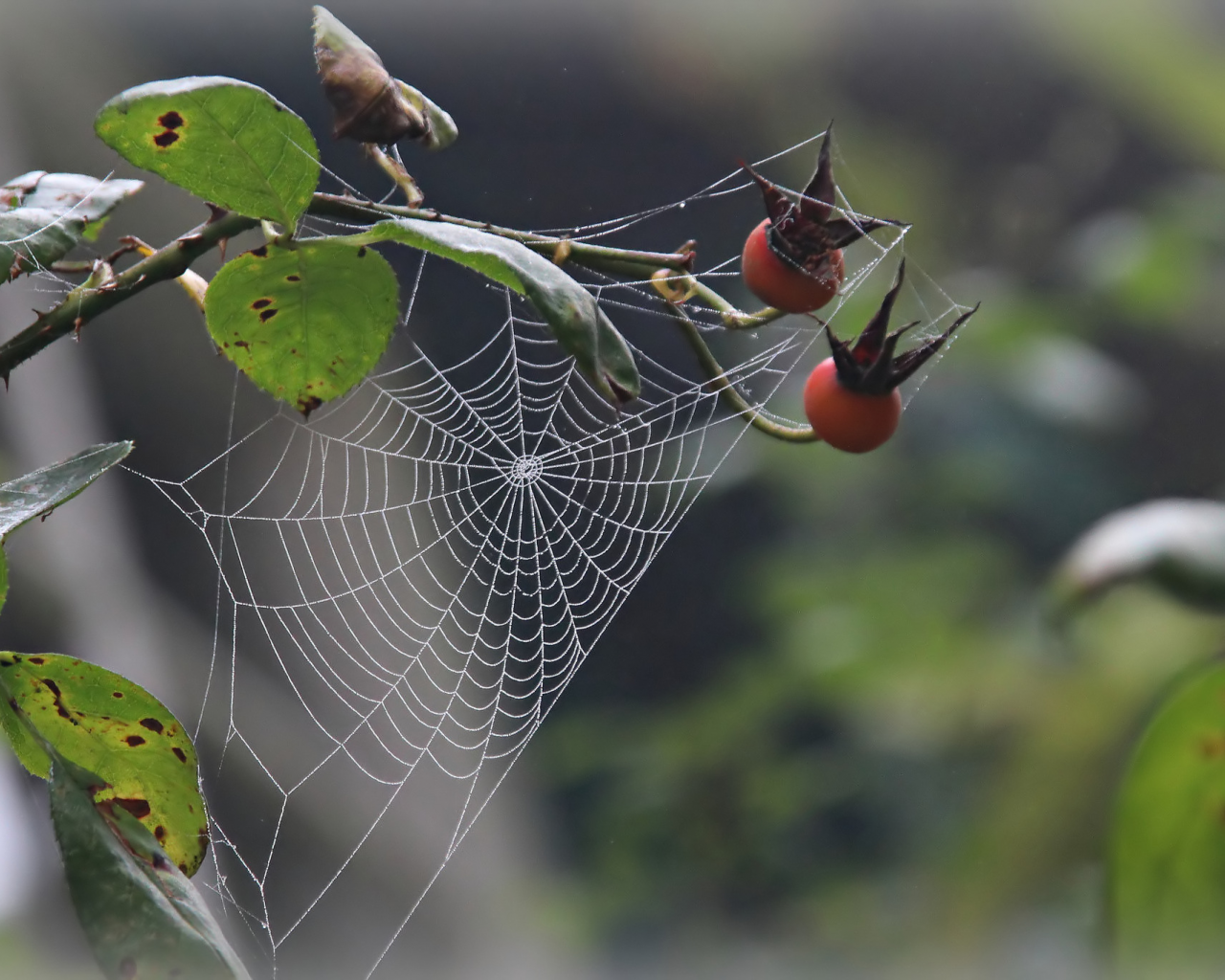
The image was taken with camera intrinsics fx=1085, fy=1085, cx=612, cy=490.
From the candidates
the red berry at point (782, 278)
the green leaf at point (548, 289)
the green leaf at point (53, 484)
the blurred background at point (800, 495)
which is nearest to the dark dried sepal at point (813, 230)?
the red berry at point (782, 278)

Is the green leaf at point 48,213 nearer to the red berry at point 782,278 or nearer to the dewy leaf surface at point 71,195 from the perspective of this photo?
the dewy leaf surface at point 71,195

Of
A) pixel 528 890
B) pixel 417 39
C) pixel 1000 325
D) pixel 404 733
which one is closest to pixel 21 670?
pixel 1000 325

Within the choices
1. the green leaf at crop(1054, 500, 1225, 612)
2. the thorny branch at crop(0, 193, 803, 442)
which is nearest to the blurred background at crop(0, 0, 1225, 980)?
the green leaf at crop(1054, 500, 1225, 612)

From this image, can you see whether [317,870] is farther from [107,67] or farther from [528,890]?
[107,67]

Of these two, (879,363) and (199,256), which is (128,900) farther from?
(879,363)

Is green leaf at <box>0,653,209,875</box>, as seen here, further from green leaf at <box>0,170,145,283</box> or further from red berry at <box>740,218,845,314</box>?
red berry at <box>740,218,845,314</box>
